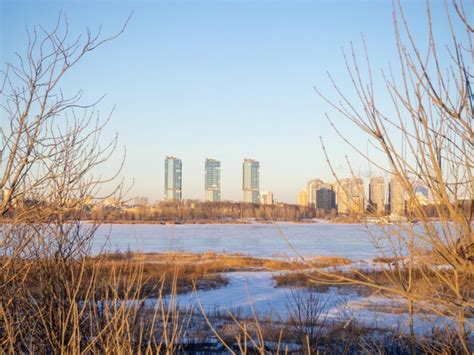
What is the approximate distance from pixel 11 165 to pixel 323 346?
649cm

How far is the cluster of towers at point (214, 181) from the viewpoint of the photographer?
4878 inches

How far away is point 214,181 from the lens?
166m

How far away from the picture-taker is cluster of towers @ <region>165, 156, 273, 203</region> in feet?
406

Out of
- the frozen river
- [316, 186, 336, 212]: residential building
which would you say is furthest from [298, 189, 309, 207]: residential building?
[316, 186, 336, 212]: residential building

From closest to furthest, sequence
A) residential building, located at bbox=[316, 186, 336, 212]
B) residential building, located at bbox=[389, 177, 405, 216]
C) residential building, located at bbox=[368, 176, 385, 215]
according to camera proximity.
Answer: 1. residential building, located at bbox=[389, 177, 405, 216]
2. residential building, located at bbox=[368, 176, 385, 215]
3. residential building, located at bbox=[316, 186, 336, 212]

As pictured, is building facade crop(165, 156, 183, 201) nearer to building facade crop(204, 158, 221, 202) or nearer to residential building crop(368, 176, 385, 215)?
building facade crop(204, 158, 221, 202)

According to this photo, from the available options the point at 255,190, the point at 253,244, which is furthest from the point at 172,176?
the point at 253,244

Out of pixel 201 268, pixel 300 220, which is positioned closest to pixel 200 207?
pixel 300 220

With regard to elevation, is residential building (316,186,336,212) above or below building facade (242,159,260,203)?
below

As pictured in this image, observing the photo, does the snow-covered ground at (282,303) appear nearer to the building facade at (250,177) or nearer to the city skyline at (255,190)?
the city skyline at (255,190)

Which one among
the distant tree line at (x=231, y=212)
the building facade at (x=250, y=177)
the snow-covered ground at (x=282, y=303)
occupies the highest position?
the building facade at (x=250, y=177)

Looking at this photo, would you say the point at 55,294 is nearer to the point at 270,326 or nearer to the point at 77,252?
the point at 77,252

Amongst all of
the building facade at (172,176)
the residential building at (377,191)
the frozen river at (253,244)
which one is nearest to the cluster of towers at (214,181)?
the building facade at (172,176)

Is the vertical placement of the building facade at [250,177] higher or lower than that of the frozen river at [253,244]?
higher
